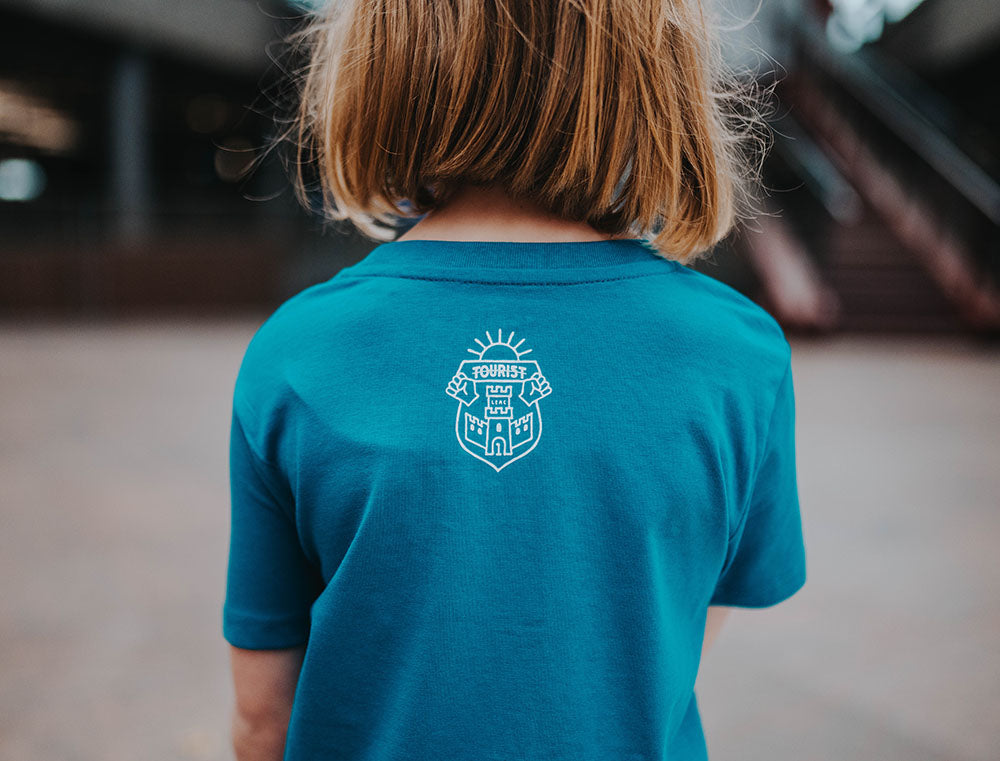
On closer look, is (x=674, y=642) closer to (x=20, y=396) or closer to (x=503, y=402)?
(x=503, y=402)

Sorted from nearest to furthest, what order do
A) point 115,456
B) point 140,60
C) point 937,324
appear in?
point 115,456 → point 937,324 → point 140,60

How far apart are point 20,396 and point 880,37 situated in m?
18.4

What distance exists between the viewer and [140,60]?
14945 millimetres

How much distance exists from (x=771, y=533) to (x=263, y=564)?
23.0 inches

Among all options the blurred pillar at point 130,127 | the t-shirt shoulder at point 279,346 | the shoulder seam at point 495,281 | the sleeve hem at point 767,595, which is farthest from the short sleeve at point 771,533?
the blurred pillar at point 130,127

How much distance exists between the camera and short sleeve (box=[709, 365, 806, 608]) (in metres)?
0.86

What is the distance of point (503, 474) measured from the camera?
750 millimetres


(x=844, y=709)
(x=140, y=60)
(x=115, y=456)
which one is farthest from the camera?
(x=140, y=60)

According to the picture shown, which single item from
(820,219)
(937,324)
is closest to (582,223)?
(937,324)

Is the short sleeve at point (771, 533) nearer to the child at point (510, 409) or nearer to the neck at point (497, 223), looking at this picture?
the child at point (510, 409)

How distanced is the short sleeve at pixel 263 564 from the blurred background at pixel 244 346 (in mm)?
628

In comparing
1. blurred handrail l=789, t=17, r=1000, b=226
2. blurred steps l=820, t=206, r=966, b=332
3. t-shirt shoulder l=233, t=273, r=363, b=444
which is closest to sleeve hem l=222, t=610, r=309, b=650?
t-shirt shoulder l=233, t=273, r=363, b=444

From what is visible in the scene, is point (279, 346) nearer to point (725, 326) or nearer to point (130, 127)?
point (725, 326)

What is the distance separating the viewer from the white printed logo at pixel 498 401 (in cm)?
75
